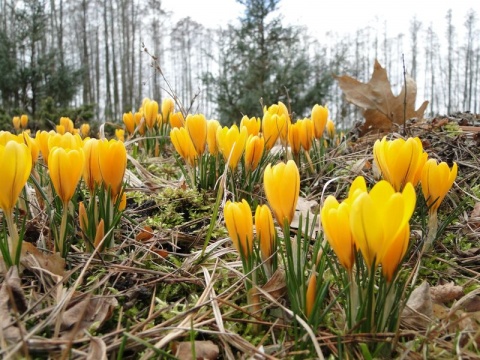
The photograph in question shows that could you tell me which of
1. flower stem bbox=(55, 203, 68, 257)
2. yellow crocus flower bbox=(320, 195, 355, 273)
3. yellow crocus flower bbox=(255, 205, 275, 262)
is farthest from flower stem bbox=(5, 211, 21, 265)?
yellow crocus flower bbox=(320, 195, 355, 273)

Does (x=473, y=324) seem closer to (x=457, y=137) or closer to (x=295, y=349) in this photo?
(x=295, y=349)

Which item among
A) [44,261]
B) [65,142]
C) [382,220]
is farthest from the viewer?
[65,142]

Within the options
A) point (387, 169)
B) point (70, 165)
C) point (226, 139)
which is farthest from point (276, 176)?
point (226, 139)

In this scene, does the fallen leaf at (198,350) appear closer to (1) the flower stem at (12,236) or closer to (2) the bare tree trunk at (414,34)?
(1) the flower stem at (12,236)

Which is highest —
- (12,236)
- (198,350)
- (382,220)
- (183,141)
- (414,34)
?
(414,34)

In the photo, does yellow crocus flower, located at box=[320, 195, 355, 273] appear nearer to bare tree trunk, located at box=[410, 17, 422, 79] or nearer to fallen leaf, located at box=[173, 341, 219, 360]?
fallen leaf, located at box=[173, 341, 219, 360]

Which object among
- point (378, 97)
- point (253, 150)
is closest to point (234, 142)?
point (253, 150)

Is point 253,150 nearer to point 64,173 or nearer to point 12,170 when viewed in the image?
point 64,173
